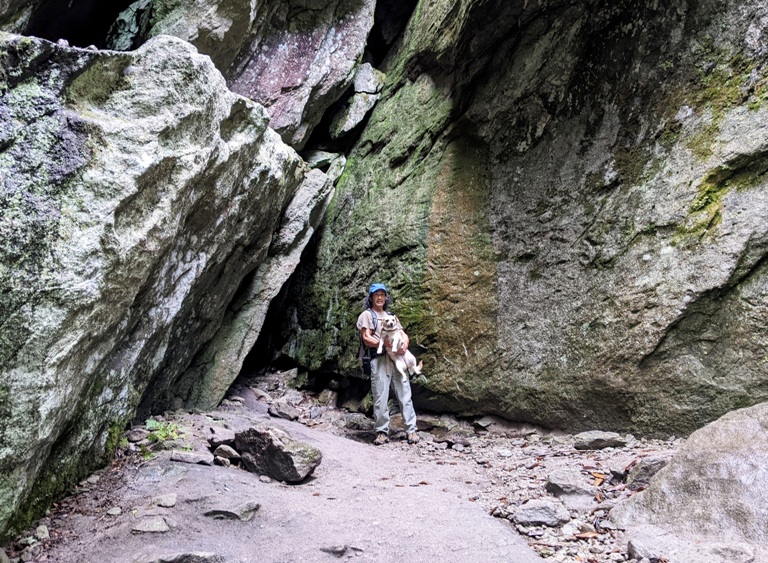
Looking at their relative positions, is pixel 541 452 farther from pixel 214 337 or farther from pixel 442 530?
pixel 214 337

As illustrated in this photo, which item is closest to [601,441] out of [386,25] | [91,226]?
[91,226]

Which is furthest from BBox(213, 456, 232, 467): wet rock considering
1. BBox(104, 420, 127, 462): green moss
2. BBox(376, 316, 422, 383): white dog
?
BBox(376, 316, 422, 383): white dog

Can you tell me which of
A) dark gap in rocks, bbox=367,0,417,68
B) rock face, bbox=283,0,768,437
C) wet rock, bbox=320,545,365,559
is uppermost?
dark gap in rocks, bbox=367,0,417,68

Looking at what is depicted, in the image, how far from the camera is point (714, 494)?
146 inches

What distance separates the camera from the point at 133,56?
4.36 metres

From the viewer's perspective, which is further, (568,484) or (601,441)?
(601,441)

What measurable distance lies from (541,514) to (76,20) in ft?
30.9

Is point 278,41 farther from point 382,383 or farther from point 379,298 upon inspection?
point 382,383

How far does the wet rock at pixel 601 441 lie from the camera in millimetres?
6035

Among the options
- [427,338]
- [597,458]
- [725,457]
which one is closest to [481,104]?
[427,338]

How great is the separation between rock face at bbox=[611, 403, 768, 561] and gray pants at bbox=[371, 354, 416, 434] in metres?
3.78

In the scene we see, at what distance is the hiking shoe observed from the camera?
739cm

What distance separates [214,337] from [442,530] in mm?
5980

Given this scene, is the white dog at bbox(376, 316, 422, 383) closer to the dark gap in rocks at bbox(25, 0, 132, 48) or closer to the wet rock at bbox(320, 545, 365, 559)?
the wet rock at bbox(320, 545, 365, 559)
